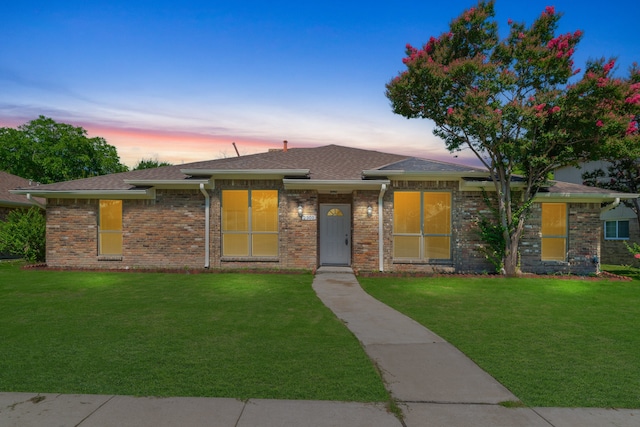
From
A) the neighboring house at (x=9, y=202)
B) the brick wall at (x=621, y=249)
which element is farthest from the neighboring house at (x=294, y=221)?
the brick wall at (x=621, y=249)

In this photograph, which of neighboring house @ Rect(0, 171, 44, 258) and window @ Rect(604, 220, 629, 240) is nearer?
neighboring house @ Rect(0, 171, 44, 258)

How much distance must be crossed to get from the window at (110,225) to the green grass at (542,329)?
29.2 ft

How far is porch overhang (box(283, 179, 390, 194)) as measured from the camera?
12750 millimetres

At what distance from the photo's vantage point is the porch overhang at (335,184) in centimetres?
1275

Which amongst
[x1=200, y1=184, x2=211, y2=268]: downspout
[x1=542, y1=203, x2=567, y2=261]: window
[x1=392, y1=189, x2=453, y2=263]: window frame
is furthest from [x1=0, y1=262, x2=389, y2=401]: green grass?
[x1=542, y1=203, x2=567, y2=261]: window

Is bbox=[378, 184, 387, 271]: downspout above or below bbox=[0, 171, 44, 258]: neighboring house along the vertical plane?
below

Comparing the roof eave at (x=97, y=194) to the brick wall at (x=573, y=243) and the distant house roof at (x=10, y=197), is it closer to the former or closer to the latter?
the distant house roof at (x=10, y=197)

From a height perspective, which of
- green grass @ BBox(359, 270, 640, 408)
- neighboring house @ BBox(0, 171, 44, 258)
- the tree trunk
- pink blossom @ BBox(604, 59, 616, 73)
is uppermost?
pink blossom @ BBox(604, 59, 616, 73)

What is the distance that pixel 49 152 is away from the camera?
124 ft

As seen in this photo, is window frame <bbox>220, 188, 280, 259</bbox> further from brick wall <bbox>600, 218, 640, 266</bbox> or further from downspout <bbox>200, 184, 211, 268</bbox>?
brick wall <bbox>600, 218, 640, 266</bbox>

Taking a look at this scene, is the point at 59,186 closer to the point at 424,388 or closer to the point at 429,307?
the point at 429,307

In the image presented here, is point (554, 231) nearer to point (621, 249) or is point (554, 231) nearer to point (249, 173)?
point (621, 249)

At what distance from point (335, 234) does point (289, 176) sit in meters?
2.71

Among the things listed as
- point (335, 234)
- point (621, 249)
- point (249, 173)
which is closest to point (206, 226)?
point (249, 173)
